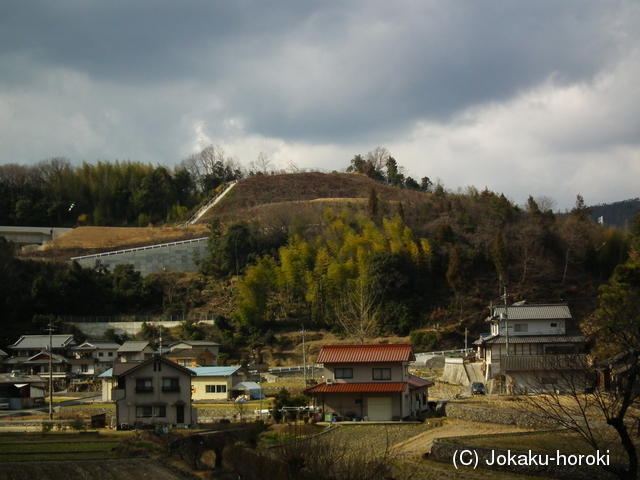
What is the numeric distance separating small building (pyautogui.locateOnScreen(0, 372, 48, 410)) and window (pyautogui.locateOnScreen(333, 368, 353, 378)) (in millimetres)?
14828

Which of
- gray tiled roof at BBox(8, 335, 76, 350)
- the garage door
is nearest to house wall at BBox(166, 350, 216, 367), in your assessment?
gray tiled roof at BBox(8, 335, 76, 350)

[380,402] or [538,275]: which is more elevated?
[538,275]

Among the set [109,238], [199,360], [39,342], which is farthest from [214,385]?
[109,238]

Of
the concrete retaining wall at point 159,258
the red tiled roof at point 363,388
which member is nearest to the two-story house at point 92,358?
the concrete retaining wall at point 159,258

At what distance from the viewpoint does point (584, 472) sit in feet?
44.3

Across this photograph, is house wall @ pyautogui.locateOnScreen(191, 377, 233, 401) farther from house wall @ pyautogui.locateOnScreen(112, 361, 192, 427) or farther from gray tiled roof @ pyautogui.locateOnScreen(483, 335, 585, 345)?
gray tiled roof @ pyautogui.locateOnScreen(483, 335, 585, 345)

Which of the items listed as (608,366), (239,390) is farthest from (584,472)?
(239,390)

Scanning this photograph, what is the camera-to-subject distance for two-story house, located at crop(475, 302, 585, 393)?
27172 mm

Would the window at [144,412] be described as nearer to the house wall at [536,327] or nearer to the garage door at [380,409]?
the garage door at [380,409]

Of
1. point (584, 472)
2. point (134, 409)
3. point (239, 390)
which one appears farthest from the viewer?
point (239, 390)

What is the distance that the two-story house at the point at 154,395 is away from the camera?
24500 mm

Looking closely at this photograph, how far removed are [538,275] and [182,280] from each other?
23.6m

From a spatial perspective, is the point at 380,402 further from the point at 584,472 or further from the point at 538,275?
the point at 538,275

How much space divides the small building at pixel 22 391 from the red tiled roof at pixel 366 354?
570 inches
